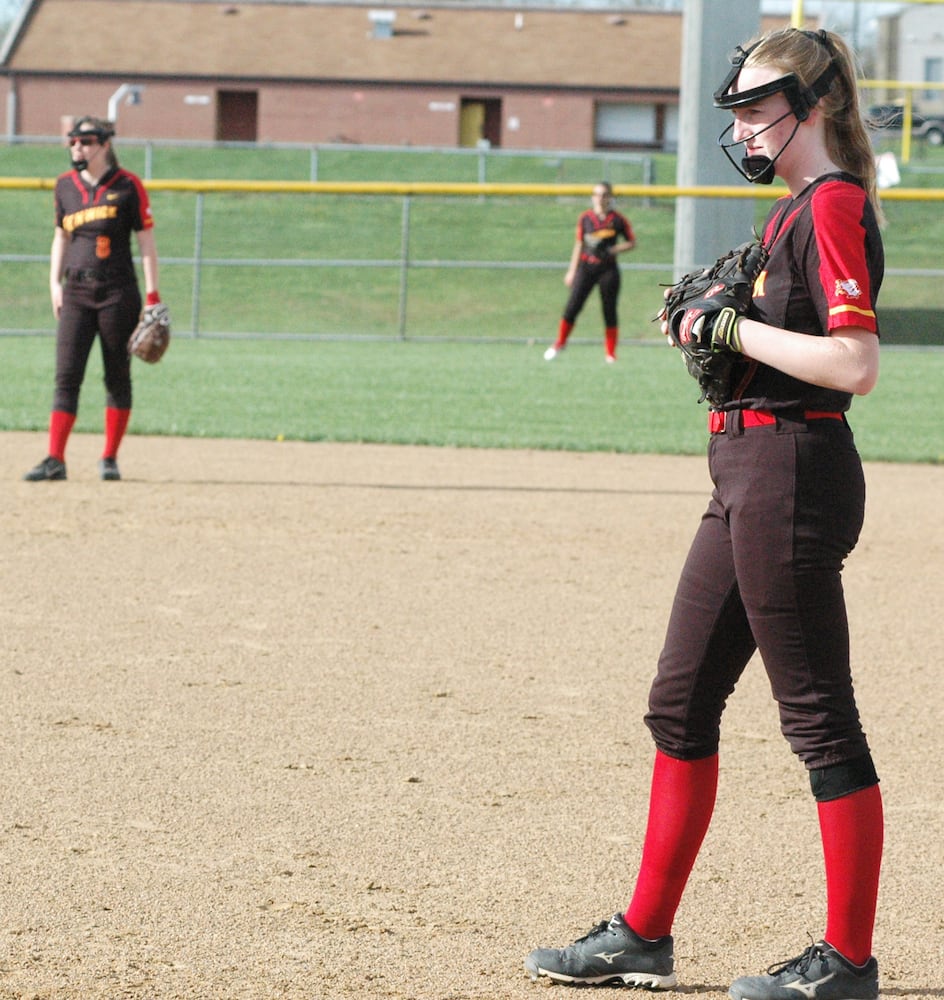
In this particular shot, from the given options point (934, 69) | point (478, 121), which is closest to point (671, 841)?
point (478, 121)

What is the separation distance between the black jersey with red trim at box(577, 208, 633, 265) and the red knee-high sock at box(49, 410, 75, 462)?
902 centimetres

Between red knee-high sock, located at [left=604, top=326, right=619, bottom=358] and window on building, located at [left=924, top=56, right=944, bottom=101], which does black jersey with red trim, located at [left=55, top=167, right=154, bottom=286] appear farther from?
window on building, located at [left=924, top=56, right=944, bottom=101]

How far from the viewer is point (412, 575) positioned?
6812 mm

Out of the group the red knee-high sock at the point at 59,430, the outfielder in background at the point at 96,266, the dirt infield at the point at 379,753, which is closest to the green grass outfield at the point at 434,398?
the red knee-high sock at the point at 59,430

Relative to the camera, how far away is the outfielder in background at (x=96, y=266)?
8305 mm

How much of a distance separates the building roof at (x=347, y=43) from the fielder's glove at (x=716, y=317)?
41141mm

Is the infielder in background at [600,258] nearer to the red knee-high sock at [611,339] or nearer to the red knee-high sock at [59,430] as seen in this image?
the red knee-high sock at [611,339]

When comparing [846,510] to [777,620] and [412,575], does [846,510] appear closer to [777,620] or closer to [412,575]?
[777,620]

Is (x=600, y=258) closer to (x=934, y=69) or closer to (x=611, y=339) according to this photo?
(x=611, y=339)

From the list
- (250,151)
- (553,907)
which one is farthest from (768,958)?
(250,151)

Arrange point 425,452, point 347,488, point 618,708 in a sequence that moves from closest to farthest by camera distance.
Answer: point 618,708, point 347,488, point 425,452

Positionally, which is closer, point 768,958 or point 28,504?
point 768,958

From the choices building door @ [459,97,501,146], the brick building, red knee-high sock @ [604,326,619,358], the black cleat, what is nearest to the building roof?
the brick building

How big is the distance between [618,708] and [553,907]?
5.22ft
